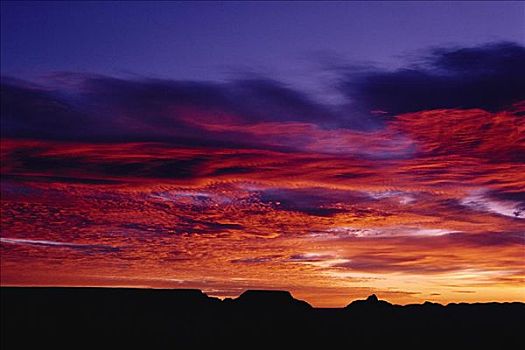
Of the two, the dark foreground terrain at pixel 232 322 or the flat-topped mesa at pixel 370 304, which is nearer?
the dark foreground terrain at pixel 232 322

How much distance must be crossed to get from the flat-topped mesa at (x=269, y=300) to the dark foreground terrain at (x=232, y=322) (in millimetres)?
169

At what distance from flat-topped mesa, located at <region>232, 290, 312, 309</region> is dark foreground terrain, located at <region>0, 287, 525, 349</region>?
17 centimetres

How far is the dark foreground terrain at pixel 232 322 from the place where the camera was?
71.4m

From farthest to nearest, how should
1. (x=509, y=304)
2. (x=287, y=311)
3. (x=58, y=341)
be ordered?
(x=509, y=304)
(x=287, y=311)
(x=58, y=341)

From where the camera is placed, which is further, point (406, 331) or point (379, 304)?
point (379, 304)

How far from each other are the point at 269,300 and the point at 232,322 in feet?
55.6

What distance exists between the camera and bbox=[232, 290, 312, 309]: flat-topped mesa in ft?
348

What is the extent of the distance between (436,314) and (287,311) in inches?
1193

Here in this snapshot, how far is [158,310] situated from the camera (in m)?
84.6

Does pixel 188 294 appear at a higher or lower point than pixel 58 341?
higher

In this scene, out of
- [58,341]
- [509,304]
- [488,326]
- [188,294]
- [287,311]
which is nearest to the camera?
[58,341]

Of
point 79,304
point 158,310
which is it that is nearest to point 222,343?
point 158,310

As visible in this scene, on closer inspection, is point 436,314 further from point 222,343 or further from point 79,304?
point 79,304

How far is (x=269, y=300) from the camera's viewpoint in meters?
109
